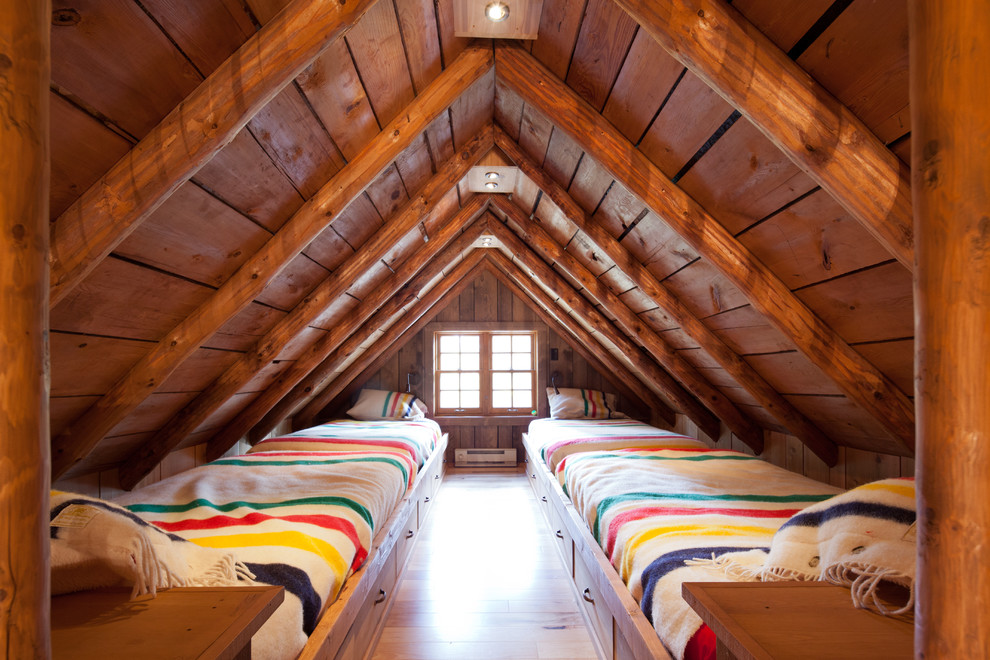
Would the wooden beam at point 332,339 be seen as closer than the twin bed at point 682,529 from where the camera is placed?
No

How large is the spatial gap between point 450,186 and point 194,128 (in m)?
1.35

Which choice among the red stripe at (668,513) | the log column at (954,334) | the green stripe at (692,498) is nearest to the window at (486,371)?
the green stripe at (692,498)

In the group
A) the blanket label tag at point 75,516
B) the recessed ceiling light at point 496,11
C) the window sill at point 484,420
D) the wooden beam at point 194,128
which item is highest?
the recessed ceiling light at point 496,11

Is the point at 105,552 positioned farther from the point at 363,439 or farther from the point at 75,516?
the point at 363,439

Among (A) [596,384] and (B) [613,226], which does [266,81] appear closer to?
(B) [613,226]

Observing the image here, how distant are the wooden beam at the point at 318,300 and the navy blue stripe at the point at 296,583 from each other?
1.18 metres

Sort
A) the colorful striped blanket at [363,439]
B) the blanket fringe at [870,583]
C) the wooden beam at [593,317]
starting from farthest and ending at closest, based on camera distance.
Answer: the wooden beam at [593,317], the colorful striped blanket at [363,439], the blanket fringe at [870,583]

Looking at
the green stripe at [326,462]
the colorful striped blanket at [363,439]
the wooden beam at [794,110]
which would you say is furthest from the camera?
the colorful striped blanket at [363,439]

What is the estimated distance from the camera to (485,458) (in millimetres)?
5395

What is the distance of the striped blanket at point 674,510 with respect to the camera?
1.37m

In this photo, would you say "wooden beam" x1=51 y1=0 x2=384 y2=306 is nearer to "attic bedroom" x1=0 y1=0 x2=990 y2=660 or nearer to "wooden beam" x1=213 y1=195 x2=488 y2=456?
"attic bedroom" x1=0 y1=0 x2=990 y2=660

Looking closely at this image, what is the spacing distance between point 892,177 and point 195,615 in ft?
4.98

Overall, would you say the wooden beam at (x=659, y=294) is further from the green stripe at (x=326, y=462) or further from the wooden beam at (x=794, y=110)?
the green stripe at (x=326, y=462)

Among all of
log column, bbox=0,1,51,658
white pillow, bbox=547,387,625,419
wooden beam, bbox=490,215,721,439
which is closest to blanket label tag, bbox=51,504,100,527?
log column, bbox=0,1,51,658
